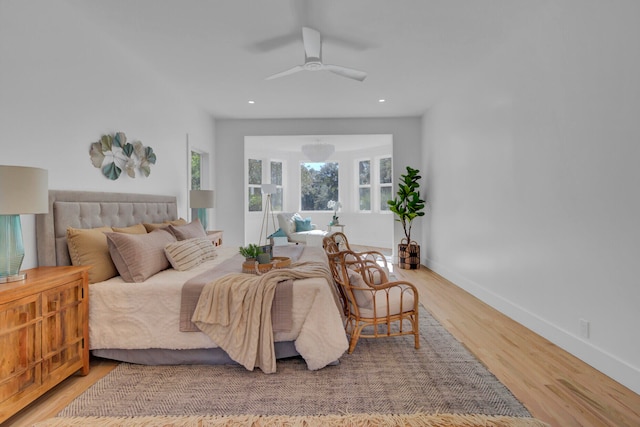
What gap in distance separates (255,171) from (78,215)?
19.9 ft

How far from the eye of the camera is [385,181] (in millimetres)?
8828

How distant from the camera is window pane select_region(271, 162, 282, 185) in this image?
905cm

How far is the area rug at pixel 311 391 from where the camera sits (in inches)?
73.9

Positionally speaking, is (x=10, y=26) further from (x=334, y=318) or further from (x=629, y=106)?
(x=629, y=106)

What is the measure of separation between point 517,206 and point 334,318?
216cm

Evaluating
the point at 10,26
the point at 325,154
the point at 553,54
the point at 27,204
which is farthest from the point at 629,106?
the point at 325,154

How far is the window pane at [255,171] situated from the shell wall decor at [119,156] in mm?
4663

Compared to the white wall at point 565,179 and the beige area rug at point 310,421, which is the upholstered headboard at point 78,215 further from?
the white wall at point 565,179

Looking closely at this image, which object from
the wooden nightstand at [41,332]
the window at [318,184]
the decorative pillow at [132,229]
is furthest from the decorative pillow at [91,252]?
the window at [318,184]

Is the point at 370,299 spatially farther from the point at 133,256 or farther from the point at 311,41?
the point at 311,41

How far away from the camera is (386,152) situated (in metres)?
8.62

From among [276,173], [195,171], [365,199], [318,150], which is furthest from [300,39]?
[365,199]

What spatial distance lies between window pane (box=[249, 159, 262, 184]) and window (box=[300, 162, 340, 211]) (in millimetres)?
1272

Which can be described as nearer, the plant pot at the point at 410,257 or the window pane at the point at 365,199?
the plant pot at the point at 410,257
